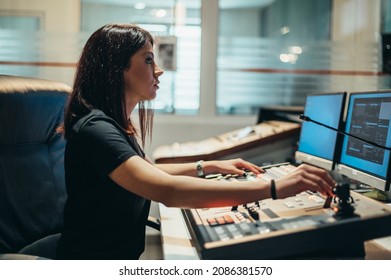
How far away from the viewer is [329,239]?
768mm

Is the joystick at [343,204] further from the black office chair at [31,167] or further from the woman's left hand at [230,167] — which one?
the black office chair at [31,167]

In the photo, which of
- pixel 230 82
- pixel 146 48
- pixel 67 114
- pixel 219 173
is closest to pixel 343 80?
pixel 230 82

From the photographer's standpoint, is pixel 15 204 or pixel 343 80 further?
pixel 343 80

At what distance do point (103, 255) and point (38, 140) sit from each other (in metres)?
0.40

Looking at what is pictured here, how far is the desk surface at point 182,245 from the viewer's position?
3.00 feet

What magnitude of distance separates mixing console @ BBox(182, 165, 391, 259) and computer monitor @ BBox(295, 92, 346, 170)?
552 mm

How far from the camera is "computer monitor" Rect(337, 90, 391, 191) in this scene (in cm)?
113

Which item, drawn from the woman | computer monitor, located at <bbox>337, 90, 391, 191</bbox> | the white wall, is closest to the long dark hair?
the woman

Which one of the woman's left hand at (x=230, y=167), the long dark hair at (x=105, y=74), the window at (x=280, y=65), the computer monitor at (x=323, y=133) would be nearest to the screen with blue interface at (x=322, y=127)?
the computer monitor at (x=323, y=133)

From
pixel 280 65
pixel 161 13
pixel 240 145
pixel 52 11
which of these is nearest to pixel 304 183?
pixel 240 145

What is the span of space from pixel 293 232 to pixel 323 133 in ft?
2.88

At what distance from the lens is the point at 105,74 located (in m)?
1.08

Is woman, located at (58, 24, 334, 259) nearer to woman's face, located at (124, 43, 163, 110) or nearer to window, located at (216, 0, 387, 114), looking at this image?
woman's face, located at (124, 43, 163, 110)
